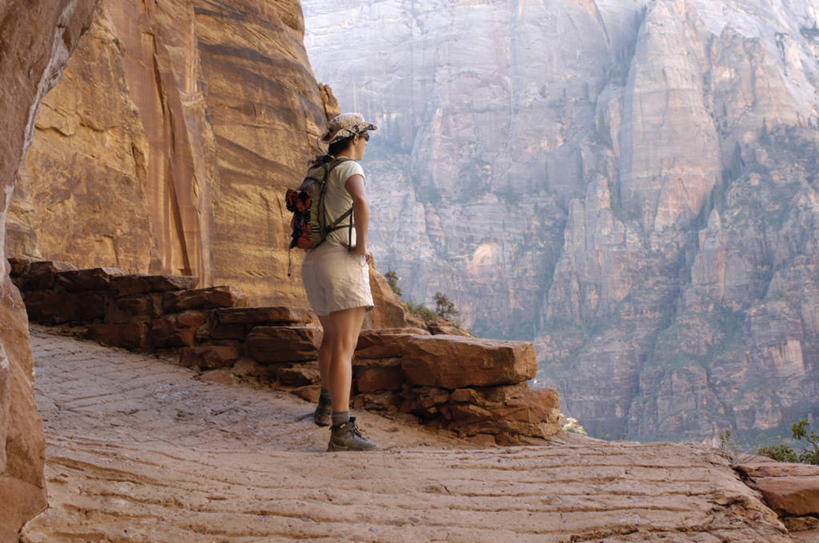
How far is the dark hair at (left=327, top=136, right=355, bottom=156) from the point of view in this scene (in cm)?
436

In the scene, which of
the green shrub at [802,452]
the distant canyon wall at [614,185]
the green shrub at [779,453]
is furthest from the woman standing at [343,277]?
the distant canyon wall at [614,185]

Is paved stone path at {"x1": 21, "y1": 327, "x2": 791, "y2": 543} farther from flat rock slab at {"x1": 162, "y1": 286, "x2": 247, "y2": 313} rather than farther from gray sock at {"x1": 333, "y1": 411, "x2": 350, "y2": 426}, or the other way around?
flat rock slab at {"x1": 162, "y1": 286, "x2": 247, "y2": 313}

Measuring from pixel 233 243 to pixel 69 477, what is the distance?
13.8 m

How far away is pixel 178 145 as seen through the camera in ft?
48.9

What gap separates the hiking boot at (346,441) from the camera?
161 inches

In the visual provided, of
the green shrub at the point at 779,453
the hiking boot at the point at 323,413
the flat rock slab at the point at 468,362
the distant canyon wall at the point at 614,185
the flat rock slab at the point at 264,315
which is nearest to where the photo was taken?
the hiking boot at the point at 323,413

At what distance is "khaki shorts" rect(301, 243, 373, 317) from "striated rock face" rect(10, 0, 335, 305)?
559cm

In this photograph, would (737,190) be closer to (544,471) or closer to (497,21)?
(497,21)

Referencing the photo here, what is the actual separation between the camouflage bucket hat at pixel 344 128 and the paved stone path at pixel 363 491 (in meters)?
1.77

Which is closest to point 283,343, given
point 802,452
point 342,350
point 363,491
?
point 342,350

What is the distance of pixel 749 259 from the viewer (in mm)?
85875

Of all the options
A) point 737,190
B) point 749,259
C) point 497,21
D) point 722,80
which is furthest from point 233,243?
point 497,21

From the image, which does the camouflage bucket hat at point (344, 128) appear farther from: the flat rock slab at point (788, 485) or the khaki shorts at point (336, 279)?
the flat rock slab at point (788, 485)

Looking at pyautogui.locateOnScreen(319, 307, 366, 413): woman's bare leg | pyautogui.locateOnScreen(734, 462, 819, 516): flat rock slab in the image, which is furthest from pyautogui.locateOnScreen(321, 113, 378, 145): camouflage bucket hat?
pyautogui.locateOnScreen(734, 462, 819, 516): flat rock slab
